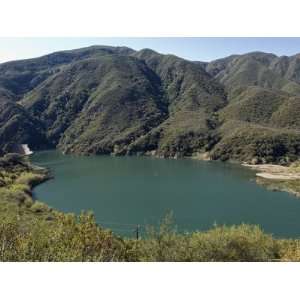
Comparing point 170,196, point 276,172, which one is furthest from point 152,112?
point 170,196

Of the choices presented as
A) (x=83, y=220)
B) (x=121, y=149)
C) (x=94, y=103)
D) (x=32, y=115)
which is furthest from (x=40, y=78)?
(x=83, y=220)

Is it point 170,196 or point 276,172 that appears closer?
point 170,196

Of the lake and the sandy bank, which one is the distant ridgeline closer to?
the sandy bank

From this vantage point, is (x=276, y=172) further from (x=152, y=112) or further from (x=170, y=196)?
(x=152, y=112)

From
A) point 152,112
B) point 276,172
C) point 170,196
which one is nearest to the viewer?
point 170,196
